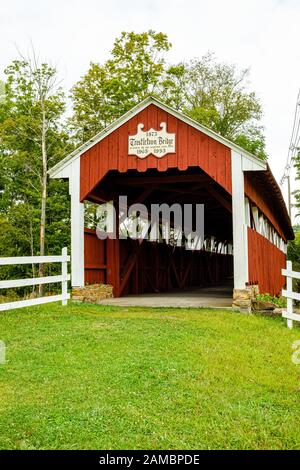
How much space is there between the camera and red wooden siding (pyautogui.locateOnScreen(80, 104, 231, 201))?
977 cm

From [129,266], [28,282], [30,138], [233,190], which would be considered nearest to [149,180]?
[129,266]

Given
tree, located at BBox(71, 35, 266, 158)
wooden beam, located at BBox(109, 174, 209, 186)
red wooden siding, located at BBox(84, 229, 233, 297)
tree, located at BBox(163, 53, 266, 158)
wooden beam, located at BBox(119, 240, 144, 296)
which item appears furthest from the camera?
tree, located at BBox(163, 53, 266, 158)

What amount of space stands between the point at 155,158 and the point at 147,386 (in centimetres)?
665

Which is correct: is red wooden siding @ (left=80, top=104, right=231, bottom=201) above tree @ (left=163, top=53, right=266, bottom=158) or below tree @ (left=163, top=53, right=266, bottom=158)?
below

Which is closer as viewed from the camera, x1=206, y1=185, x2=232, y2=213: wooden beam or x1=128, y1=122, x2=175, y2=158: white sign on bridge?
x1=128, y1=122, x2=175, y2=158: white sign on bridge

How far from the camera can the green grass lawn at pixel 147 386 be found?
3193 mm

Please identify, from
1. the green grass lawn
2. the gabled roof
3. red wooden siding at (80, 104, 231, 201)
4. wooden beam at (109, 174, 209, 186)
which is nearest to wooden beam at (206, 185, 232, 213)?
wooden beam at (109, 174, 209, 186)

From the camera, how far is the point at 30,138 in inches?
732

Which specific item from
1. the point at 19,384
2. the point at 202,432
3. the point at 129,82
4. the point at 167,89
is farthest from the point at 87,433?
the point at 167,89

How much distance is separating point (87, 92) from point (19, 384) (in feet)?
76.0

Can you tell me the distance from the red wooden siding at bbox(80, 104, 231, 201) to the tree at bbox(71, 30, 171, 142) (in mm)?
14589

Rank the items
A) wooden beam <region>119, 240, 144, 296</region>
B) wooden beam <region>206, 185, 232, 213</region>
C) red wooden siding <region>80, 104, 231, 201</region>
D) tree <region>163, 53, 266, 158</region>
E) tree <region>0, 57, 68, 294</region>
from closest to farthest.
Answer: red wooden siding <region>80, 104, 231, 201</region>
wooden beam <region>206, 185, 232, 213</region>
wooden beam <region>119, 240, 144, 296</region>
tree <region>0, 57, 68, 294</region>
tree <region>163, 53, 266, 158</region>

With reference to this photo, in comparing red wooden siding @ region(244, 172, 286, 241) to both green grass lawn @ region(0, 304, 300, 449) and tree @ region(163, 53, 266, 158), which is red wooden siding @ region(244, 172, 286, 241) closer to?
green grass lawn @ region(0, 304, 300, 449)

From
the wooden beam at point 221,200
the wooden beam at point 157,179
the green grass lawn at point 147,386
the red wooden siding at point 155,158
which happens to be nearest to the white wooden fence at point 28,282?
the green grass lawn at point 147,386
